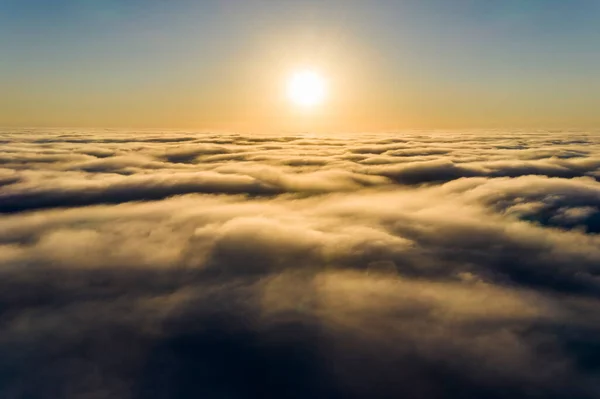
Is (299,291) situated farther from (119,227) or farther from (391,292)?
(119,227)

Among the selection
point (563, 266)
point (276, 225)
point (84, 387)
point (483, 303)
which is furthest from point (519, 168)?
point (84, 387)

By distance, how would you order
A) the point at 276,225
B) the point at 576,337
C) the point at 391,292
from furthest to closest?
the point at 276,225, the point at 391,292, the point at 576,337

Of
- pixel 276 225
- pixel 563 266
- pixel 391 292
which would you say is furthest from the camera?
pixel 276 225

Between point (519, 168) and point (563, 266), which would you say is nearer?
point (563, 266)

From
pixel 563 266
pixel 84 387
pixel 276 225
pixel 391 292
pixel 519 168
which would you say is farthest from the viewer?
pixel 519 168

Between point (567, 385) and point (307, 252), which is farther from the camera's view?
point (307, 252)

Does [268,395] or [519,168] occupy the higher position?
[519,168]

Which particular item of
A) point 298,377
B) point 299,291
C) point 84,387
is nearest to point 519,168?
point 299,291

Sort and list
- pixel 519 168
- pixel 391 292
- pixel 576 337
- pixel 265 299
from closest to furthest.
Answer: pixel 576 337, pixel 265 299, pixel 391 292, pixel 519 168

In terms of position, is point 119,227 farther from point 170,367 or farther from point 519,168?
point 519,168
